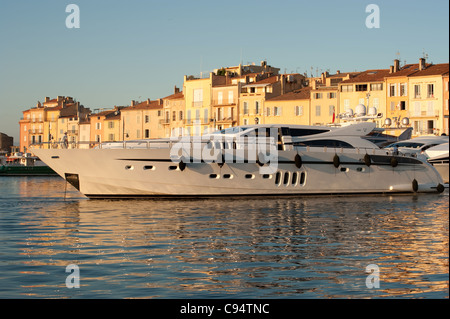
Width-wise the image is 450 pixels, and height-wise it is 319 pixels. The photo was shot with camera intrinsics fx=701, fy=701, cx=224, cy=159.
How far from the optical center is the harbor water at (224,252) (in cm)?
1127

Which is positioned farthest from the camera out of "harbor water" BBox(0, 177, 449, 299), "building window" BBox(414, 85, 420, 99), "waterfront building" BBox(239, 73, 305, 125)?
"waterfront building" BBox(239, 73, 305, 125)

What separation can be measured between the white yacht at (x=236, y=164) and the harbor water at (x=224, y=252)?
307 centimetres

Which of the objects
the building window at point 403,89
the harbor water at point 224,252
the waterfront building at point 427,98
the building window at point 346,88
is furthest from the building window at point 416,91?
the harbor water at point 224,252

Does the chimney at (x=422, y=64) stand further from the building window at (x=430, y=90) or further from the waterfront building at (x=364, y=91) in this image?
the waterfront building at (x=364, y=91)

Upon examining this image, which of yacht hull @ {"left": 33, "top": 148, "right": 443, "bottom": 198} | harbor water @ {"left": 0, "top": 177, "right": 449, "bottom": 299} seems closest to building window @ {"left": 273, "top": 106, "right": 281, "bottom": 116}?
yacht hull @ {"left": 33, "top": 148, "right": 443, "bottom": 198}

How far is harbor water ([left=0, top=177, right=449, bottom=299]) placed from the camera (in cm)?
1127

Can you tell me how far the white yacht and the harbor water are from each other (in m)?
3.07

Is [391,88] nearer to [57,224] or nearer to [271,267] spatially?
[57,224]

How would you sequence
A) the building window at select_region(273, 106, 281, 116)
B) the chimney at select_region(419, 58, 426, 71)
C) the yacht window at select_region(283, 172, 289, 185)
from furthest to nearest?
the building window at select_region(273, 106, 281, 116)
the chimney at select_region(419, 58, 426, 71)
the yacht window at select_region(283, 172, 289, 185)

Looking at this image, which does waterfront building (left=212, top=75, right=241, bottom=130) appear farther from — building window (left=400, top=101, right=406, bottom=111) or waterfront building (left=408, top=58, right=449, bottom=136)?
waterfront building (left=408, top=58, right=449, bottom=136)

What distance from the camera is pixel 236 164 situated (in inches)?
1194

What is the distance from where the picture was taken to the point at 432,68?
242 ft
